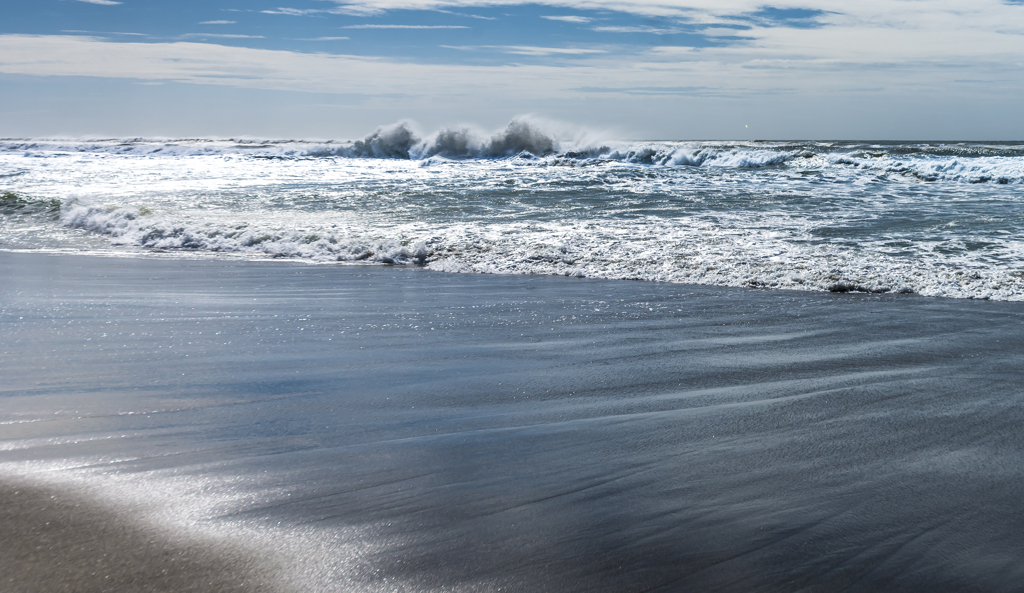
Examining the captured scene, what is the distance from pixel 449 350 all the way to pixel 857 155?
27840 mm

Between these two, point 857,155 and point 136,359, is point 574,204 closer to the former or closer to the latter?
point 136,359

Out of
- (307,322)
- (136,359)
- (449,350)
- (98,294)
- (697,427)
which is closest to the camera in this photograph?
(697,427)

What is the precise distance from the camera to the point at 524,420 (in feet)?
10.1

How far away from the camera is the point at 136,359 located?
3.98m

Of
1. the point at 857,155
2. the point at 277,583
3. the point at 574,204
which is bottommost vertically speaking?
the point at 277,583

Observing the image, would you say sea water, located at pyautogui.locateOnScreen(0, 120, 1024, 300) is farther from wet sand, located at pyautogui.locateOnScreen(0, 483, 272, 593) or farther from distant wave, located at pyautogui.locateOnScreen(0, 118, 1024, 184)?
wet sand, located at pyautogui.locateOnScreen(0, 483, 272, 593)

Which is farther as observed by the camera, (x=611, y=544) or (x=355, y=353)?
(x=355, y=353)

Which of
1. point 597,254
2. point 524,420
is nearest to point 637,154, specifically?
point 597,254

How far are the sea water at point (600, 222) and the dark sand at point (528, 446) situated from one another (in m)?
2.15

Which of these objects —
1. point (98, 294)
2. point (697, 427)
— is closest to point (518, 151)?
point (98, 294)

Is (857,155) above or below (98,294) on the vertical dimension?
above

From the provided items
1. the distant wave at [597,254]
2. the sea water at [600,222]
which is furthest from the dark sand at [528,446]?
the sea water at [600,222]

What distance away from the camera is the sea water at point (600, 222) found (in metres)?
7.30

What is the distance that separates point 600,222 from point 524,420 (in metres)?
8.12
